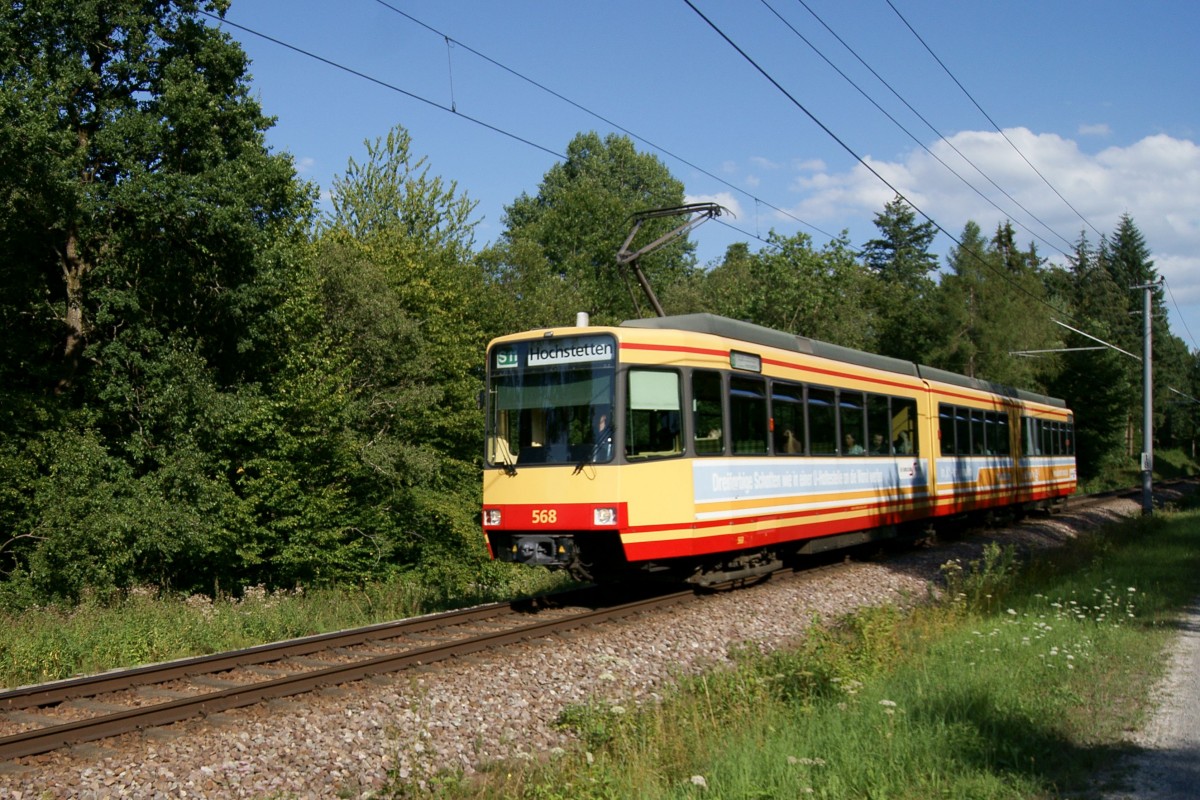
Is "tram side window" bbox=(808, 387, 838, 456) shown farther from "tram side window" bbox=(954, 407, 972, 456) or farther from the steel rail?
"tram side window" bbox=(954, 407, 972, 456)

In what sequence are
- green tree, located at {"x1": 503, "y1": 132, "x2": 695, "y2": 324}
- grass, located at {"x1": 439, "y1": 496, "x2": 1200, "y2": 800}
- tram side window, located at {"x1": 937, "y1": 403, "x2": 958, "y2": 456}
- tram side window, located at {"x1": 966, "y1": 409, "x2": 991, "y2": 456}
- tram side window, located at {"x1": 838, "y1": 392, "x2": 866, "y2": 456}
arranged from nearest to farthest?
grass, located at {"x1": 439, "y1": 496, "x2": 1200, "y2": 800} → tram side window, located at {"x1": 838, "y1": 392, "x2": 866, "y2": 456} → tram side window, located at {"x1": 937, "y1": 403, "x2": 958, "y2": 456} → tram side window, located at {"x1": 966, "y1": 409, "x2": 991, "y2": 456} → green tree, located at {"x1": 503, "y1": 132, "x2": 695, "y2": 324}

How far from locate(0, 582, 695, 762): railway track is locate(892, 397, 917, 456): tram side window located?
7217mm

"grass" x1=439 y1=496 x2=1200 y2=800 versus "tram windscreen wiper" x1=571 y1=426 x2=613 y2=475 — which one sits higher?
"tram windscreen wiper" x1=571 y1=426 x2=613 y2=475

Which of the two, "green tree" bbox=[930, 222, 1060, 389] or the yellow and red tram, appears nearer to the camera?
the yellow and red tram

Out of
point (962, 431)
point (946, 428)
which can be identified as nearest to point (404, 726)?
point (946, 428)

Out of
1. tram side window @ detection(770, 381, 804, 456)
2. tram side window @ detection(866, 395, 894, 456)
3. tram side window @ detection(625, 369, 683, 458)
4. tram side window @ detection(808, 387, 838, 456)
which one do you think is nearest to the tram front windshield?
tram side window @ detection(625, 369, 683, 458)

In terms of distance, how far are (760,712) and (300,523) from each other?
16.6 meters

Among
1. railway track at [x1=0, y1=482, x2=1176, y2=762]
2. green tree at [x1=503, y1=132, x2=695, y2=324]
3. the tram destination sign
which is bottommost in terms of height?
railway track at [x1=0, y1=482, x2=1176, y2=762]

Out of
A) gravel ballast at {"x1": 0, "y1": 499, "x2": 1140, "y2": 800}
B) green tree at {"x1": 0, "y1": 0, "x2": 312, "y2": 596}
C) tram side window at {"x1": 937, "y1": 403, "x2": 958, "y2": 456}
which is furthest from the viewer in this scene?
tram side window at {"x1": 937, "y1": 403, "x2": 958, "y2": 456}

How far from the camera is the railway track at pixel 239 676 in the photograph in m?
6.78

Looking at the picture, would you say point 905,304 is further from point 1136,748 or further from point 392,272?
point 1136,748

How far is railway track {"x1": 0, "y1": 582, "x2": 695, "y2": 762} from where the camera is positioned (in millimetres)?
6781

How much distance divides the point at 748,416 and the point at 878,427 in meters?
4.57

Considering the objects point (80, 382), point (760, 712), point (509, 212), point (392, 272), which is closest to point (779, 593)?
point (760, 712)
